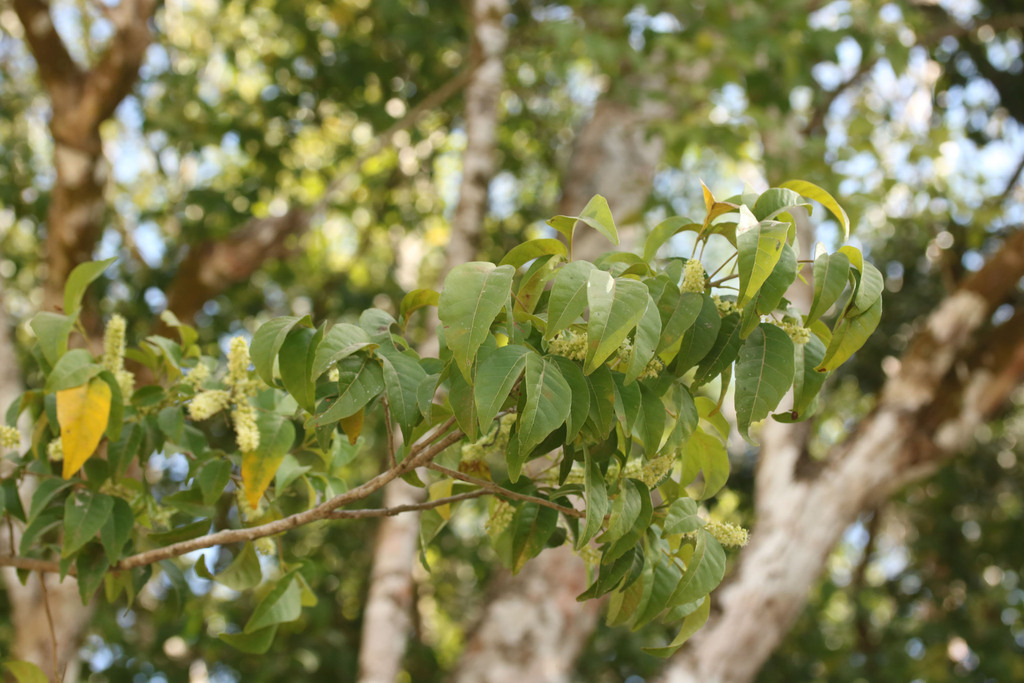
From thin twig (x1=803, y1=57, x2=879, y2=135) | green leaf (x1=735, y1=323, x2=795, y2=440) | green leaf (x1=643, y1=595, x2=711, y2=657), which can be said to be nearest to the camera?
green leaf (x1=735, y1=323, x2=795, y2=440)

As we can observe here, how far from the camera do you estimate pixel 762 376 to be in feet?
2.94

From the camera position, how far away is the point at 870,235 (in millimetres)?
5285

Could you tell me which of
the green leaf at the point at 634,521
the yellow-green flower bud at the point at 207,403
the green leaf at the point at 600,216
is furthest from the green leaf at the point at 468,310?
the yellow-green flower bud at the point at 207,403

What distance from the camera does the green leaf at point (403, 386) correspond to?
93cm

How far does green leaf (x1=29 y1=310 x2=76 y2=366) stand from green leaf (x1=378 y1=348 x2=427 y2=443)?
1.37ft

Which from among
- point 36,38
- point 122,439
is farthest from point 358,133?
point 122,439

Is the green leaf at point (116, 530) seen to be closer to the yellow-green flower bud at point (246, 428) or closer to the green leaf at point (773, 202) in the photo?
the yellow-green flower bud at point (246, 428)

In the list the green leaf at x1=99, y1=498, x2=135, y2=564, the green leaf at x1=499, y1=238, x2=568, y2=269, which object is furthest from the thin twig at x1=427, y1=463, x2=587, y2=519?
the green leaf at x1=99, y1=498, x2=135, y2=564

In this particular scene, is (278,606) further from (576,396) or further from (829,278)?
(829,278)

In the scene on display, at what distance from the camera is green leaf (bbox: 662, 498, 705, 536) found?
0.96 meters

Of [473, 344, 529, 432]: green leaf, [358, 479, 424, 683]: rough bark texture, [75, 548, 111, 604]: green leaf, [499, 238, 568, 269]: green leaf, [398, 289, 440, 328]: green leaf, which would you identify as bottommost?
[358, 479, 424, 683]: rough bark texture

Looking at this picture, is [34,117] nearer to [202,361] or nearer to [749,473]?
[749,473]

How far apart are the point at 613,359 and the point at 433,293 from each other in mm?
270

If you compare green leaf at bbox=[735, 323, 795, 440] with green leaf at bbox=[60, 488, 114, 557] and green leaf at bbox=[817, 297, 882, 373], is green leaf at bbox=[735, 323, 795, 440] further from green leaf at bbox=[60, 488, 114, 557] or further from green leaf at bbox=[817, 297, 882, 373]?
green leaf at bbox=[60, 488, 114, 557]
